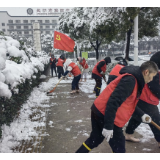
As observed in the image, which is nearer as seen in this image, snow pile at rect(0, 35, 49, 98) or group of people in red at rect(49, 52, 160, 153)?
group of people in red at rect(49, 52, 160, 153)

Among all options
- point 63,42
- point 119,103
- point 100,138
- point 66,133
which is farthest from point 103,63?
point 119,103

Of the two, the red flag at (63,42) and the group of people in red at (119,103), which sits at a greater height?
the red flag at (63,42)

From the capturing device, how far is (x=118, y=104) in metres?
2.19

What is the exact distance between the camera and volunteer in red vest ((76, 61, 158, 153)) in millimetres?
2184

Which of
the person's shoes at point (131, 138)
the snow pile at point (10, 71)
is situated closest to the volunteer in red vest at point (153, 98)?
the person's shoes at point (131, 138)

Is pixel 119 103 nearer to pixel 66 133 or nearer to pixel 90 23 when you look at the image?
pixel 66 133

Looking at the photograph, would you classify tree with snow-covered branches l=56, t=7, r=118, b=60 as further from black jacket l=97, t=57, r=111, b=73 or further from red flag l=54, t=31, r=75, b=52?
black jacket l=97, t=57, r=111, b=73

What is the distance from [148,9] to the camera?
31.9ft

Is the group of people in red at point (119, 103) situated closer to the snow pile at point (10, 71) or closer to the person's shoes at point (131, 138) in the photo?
the person's shoes at point (131, 138)

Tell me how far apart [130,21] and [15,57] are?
19.0 ft

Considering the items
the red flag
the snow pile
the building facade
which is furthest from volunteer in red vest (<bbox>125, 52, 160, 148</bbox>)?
the building facade

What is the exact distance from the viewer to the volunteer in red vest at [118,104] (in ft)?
7.16

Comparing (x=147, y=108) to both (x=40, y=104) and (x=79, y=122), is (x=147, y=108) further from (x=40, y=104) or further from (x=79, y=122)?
(x=40, y=104)
